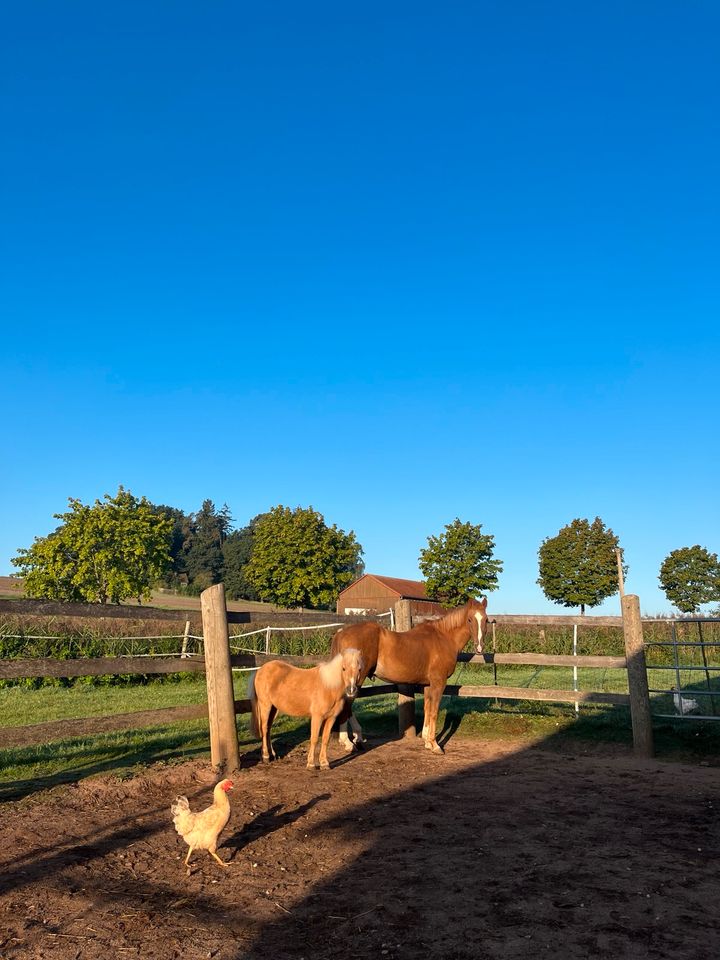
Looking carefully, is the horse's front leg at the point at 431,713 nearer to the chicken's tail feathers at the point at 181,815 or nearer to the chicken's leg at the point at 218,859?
the chicken's leg at the point at 218,859

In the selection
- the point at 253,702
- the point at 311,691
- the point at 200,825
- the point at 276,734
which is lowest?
the point at 276,734

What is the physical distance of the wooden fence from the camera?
6.44 metres

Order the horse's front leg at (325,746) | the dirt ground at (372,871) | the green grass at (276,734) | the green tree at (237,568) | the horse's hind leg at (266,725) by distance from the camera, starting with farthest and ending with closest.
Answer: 1. the green tree at (237,568)
2. the green grass at (276,734)
3. the horse's hind leg at (266,725)
4. the horse's front leg at (325,746)
5. the dirt ground at (372,871)

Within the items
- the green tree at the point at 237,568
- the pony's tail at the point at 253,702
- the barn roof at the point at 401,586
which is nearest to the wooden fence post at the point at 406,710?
the pony's tail at the point at 253,702

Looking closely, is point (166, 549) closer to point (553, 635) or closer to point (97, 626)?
point (97, 626)

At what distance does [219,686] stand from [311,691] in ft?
3.32

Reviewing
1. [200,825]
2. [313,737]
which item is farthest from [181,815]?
[313,737]

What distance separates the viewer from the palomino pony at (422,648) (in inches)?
336

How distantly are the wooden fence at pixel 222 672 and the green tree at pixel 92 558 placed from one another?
2966 cm

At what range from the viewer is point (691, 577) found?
2527 inches

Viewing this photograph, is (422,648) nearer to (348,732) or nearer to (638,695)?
(348,732)

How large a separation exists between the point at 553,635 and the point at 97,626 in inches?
768

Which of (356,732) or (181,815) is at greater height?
(181,815)

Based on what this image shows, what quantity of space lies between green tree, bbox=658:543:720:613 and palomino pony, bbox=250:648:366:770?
204 feet
